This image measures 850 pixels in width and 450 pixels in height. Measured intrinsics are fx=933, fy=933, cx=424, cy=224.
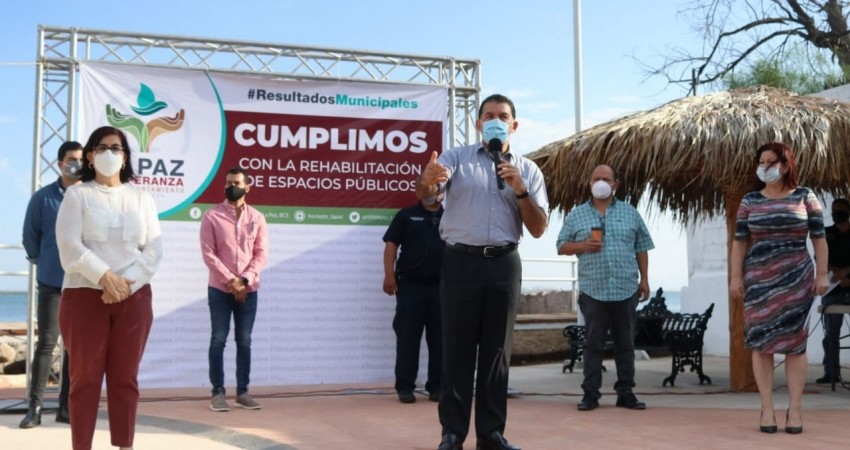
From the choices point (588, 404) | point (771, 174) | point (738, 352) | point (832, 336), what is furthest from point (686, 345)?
point (771, 174)

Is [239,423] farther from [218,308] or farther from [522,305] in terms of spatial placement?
[522,305]

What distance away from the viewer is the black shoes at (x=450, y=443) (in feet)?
15.0

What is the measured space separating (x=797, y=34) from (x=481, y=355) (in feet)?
61.4

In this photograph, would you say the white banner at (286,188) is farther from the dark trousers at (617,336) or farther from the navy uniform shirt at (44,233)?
the dark trousers at (617,336)

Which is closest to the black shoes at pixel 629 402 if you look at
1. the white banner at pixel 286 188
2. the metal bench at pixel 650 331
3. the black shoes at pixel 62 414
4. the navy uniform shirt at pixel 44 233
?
the white banner at pixel 286 188

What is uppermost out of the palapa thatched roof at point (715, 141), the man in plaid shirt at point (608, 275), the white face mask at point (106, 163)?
the palapa thatched roof at point (715, 141)

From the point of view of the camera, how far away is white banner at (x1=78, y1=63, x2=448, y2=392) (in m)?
7.75

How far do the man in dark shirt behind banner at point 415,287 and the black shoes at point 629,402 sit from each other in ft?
4.71

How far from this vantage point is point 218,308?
6941 mm

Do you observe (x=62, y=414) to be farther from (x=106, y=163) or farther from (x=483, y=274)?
(x=483, y=274)

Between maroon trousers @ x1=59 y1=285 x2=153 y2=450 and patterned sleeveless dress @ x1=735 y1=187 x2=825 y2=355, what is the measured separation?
3.56 m

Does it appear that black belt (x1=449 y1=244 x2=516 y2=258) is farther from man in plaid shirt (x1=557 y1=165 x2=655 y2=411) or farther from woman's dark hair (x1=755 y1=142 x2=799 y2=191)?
man in plaid shirt (x1=557 y1=165 x2=655 y2=411)

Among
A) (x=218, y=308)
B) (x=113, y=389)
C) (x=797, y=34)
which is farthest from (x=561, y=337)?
(x=797, y=34)

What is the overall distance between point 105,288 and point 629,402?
405 centimetres
